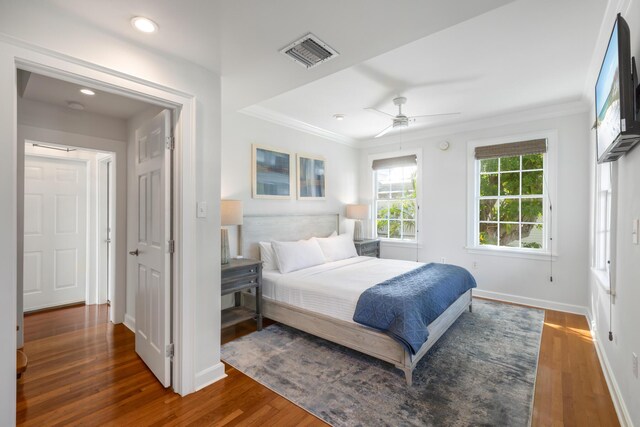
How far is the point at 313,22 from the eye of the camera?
1753mm

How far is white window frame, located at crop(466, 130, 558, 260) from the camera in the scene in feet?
12.9

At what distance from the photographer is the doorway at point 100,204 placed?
231cm

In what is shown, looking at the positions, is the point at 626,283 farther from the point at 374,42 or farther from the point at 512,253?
the point at 512,253

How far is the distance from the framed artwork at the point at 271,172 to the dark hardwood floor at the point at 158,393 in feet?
6.42

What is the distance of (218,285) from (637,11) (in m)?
3.14

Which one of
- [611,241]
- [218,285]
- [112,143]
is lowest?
[218,285]

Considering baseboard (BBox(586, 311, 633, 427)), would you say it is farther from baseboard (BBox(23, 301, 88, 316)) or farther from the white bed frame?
baseboard (BBox(23, 301, 88, 316))

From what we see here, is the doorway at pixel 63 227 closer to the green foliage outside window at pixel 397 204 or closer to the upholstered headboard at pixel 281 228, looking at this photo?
the upholstered headboard at pixel 281 228

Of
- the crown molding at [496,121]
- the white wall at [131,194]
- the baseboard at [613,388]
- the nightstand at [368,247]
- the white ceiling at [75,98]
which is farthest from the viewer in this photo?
the nightstand at [368,247]

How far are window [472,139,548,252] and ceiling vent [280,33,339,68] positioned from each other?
11.0ft

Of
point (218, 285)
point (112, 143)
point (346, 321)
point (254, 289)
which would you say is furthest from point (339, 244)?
point (112, 143)

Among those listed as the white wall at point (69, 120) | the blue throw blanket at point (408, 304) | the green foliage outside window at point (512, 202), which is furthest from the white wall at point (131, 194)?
the green foliage outside window at point (512, 202)

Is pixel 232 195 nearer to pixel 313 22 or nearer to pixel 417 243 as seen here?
pixel 313 22

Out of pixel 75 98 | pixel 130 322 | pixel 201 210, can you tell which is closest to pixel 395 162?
pixel 201 210
